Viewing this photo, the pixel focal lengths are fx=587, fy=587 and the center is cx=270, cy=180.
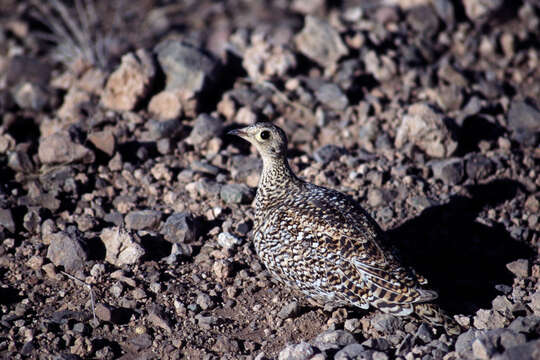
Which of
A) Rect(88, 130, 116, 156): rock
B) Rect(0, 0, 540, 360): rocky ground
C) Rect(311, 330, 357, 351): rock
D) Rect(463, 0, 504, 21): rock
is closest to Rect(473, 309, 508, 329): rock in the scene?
Rect(0, 0, 540, 360): rocky ground

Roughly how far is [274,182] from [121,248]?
1574mm

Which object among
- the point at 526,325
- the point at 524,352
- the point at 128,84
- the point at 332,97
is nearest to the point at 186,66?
the point at 128,84

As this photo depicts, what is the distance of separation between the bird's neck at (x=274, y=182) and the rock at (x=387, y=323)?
4.73 ft

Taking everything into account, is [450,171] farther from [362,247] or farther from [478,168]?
[362,247]

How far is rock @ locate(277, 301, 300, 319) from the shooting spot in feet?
16.4

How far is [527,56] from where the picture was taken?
8914 mm

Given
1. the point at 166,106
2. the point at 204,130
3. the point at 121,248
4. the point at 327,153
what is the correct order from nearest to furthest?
the point at 121,248, the point at 327,153, the point at 204,130, the point at 166,106

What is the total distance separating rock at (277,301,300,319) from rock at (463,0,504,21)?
21.1 ft

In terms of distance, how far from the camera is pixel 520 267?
5625 millimetres

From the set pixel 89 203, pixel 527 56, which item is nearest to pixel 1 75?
pixel 89 203

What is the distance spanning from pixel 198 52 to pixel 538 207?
4.66 m

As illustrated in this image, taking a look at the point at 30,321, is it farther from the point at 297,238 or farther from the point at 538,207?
the point at 538,207

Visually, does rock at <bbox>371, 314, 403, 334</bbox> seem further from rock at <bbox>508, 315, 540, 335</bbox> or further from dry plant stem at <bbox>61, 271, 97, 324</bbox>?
dry plant stem at <bbox>61, 271, 97, 324</bbox>

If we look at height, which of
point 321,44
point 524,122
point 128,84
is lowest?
point 128,84
